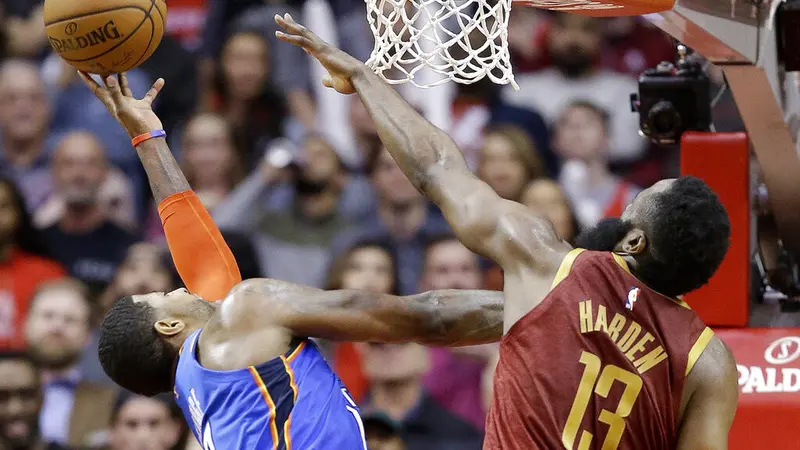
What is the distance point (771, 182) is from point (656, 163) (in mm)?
3095

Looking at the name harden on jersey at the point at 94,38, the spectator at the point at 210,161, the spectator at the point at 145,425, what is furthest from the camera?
the spectator at the point at 210,161

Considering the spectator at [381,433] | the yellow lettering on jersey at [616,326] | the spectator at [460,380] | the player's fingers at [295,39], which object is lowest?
the spectator at [460,380]

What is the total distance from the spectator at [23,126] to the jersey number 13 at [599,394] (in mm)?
5249

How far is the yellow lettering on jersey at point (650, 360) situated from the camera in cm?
335

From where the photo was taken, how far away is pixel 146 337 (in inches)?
150

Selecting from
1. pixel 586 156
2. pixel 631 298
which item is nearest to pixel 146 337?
pixel 631 298

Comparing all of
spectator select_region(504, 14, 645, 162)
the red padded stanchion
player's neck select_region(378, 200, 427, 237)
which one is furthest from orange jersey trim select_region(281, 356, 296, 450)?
spectator select_region(504, 14, 645, 162)

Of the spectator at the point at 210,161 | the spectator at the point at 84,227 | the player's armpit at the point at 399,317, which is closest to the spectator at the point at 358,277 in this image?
the spectator at the point at 210,161

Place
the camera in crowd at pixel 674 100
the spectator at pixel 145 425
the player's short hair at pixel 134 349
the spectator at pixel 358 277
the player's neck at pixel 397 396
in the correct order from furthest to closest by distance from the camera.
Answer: the spectator at pixel 358 277
the player's neck at pixel 397 396
the spectator at pixel 145 425
the camera in crowd at pixel 674 100
the player's short hair at pixel 134 349

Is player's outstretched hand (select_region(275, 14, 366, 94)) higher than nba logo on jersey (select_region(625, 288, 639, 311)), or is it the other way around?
player's outstretched hand (select_region(275, 14, 366, 94))

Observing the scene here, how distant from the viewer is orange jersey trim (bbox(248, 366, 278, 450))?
362 cm

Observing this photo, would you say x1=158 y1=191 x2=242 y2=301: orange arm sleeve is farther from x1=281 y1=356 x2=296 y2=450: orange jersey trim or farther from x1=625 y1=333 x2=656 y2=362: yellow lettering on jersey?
x1=625 y1=333 x2=656 y2=362: yellow lettering on jersey

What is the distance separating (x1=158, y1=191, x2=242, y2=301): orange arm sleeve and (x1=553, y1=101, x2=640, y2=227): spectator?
3.41 m

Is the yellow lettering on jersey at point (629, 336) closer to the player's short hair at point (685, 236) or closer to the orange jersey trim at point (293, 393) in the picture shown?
the player's short hair at point (685, 236)
